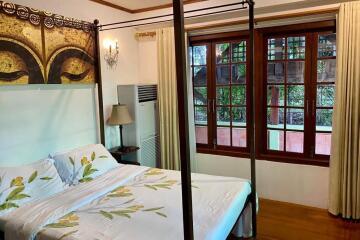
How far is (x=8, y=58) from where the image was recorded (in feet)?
8.37

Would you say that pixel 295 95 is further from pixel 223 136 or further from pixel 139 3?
pixel 139 3

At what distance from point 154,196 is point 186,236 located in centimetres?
89

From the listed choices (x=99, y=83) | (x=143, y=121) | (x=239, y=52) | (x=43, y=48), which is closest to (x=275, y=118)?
(x=239, y=52)

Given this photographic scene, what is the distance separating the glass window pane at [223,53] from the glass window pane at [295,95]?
875 millimetres

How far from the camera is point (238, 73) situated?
3.75 metres

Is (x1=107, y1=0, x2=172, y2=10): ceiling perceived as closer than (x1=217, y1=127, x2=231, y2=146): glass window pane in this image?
Yes

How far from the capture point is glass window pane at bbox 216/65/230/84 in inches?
150

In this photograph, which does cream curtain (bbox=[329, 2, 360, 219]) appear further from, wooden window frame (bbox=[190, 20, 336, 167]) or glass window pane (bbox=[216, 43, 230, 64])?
glass window pane (bbox=[216, 43, 230, 64])

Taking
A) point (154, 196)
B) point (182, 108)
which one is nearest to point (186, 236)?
point (182, 108)

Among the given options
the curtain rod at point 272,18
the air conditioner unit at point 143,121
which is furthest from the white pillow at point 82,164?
the curtain rod at point 272,18

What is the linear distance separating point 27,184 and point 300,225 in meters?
2.66

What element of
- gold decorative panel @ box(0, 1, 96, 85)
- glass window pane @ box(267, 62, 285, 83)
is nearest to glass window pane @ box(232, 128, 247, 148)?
glass window pane @ box(267, 62, 285, 83)

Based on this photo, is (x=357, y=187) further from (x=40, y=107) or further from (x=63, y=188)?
(x=40, y=107)

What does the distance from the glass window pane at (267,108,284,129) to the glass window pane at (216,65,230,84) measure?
677 mm
